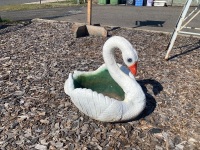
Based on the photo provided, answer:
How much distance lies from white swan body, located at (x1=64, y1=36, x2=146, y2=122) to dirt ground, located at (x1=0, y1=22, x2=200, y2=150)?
0.27 m

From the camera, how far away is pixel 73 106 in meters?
4.88

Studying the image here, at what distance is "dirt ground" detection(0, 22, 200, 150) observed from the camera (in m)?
4.03

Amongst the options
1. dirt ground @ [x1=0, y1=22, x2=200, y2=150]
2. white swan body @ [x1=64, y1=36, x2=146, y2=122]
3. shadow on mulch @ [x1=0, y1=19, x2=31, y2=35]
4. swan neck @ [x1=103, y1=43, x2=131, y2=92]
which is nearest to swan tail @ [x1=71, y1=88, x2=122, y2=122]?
white swan body @ [x1=64, y1=36, x2=146, y2=122]

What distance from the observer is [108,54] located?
14.2 ft

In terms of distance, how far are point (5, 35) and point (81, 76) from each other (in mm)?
5971

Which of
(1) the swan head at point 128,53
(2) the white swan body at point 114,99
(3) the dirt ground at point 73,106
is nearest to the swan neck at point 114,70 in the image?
(2) the white swan body at point 114,99

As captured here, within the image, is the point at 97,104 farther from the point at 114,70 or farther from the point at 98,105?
the point at 114,70

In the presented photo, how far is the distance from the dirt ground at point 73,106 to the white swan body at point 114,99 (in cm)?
27

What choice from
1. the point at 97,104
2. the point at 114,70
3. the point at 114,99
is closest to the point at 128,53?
the point at 114,70

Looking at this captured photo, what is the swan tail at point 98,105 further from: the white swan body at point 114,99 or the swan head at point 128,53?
the swan head at point 128,53

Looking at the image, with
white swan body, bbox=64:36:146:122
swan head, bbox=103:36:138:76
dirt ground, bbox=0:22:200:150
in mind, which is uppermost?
swan head, bbox=103:36:138:76

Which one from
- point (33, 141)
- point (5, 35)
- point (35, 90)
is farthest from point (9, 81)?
point (5, 35)

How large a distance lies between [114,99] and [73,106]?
3.66 ft

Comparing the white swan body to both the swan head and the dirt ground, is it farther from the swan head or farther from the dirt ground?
the dirt ground
